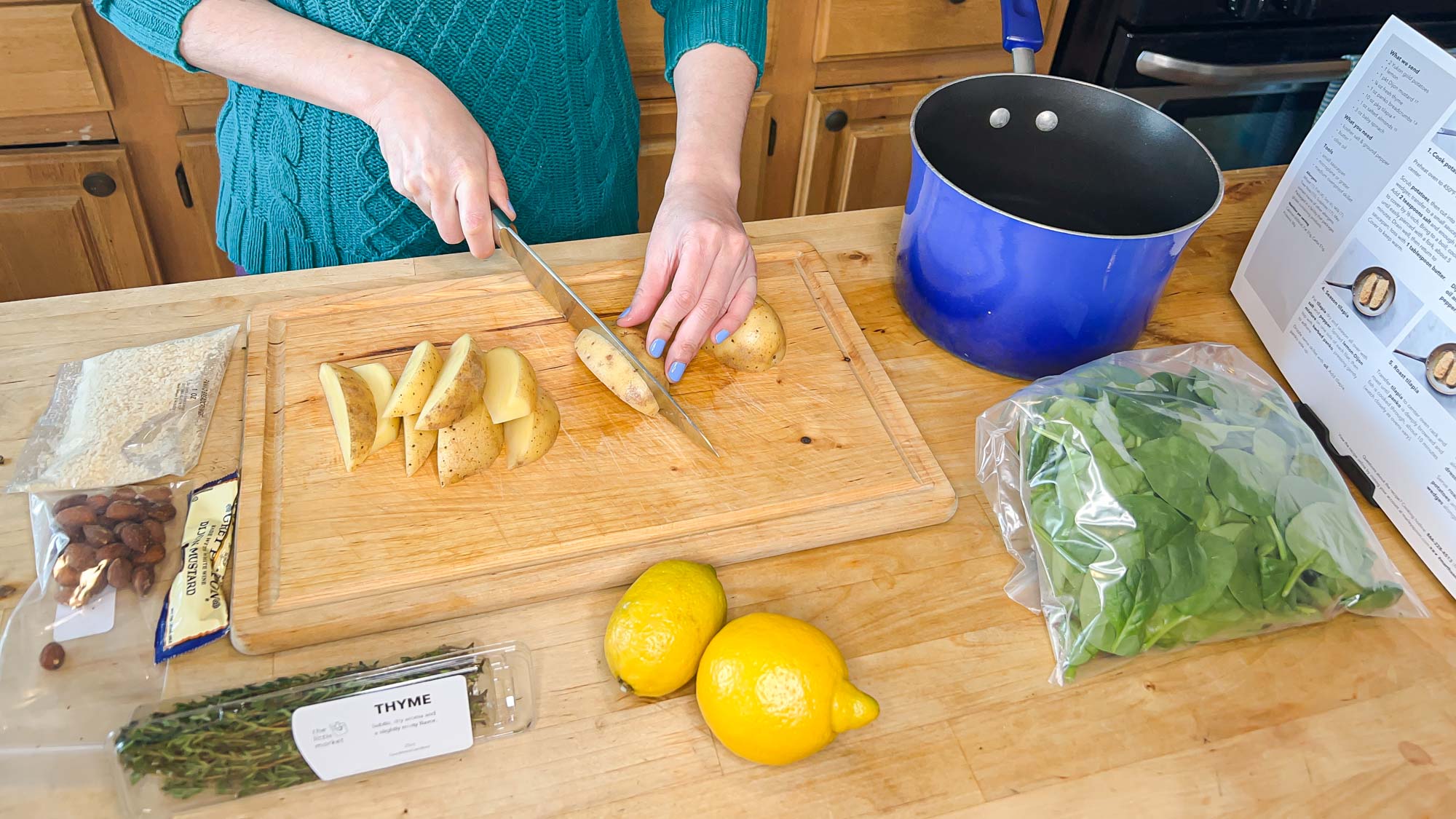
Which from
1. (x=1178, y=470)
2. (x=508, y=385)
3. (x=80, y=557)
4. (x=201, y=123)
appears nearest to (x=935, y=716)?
(x=1178, y=470)

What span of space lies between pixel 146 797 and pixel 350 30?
0.81 metres

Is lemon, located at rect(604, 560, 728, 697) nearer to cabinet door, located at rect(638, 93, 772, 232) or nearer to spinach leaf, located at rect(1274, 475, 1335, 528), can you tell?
spinach leaf, located at rect(1274, 475, 1335, 528)

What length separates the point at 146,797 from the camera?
656 mm

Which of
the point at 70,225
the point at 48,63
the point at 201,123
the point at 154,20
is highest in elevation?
the point at 154,20

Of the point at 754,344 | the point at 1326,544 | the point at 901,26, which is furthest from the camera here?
the point at 901,26

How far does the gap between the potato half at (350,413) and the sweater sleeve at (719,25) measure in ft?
2.02

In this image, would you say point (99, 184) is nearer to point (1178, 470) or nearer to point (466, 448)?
point (466, 448)

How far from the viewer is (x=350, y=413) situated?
893 mm

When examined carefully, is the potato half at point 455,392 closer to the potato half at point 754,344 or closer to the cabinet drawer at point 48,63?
the potato half at point 754,344

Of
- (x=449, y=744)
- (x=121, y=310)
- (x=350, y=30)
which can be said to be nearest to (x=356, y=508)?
(x=449, y=744)

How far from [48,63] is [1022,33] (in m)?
1.67

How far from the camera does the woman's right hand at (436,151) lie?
0.93 m

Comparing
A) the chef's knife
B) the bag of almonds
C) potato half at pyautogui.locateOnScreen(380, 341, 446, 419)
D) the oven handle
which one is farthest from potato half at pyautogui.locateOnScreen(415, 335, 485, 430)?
the oven handle

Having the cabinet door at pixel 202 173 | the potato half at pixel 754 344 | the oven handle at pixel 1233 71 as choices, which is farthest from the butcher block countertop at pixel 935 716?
the oven handle at pixel 1233 71
